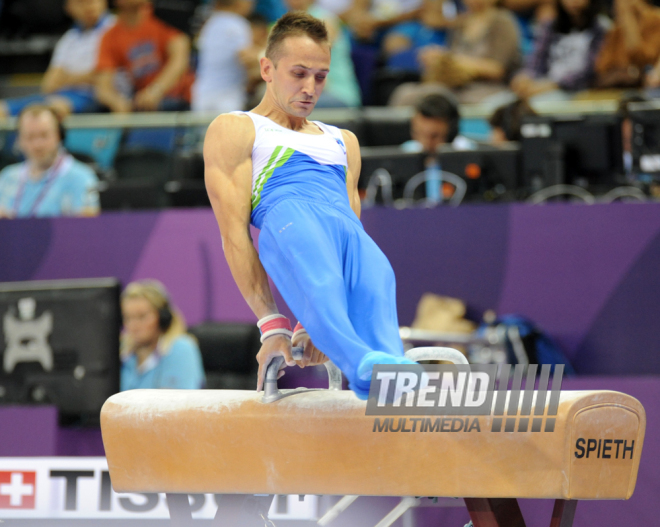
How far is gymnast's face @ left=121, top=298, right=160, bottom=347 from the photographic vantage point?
4.59 metres

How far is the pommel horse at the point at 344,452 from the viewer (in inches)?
96.5

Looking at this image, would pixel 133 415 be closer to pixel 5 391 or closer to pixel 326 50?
pixel 326 50

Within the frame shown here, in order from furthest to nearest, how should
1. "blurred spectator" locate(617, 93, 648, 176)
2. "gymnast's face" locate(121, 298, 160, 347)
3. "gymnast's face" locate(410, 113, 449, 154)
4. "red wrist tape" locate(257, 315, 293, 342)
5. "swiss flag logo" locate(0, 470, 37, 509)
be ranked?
"gymnast's face" locate(410, 113, 449, 154), "blurred spectator" locate(617, 93, 648, 176), "gymnast's face" locate(121, 298, 160, 347), "swiss flag logo" locate(0, 470, 37, 509), "red wrist tape" locate(257, 315, 293, 342)

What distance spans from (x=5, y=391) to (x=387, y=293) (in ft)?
7.42

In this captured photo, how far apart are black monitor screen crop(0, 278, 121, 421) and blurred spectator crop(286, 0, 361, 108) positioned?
3.10 m

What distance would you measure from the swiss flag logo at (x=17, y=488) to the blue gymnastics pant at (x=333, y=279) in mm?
1794

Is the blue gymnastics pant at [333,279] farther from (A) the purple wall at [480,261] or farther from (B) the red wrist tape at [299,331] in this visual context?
(A) the purple wall at [480,261]

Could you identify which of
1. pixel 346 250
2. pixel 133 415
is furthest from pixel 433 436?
pixel 133 415

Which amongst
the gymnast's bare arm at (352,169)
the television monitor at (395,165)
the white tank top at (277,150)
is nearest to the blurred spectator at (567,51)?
the television monitor at (395,165)

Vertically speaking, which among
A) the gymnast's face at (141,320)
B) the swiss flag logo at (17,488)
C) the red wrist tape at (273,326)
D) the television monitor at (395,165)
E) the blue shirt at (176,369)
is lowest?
the swiss flag logo at (17,488)

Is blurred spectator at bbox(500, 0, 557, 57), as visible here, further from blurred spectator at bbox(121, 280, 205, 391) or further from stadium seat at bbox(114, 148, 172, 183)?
blurred spectator at bbox(121, 280, 205, 391)

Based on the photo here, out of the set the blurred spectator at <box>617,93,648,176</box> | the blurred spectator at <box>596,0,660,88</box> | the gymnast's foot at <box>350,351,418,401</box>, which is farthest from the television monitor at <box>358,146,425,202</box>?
the gymnast's foot at <box>350,351,418,401</box>

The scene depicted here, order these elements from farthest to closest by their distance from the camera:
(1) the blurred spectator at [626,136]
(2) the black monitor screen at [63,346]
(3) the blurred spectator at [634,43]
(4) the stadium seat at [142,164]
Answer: (4) the stadium seat at [142,164]
(3) the blurred spectator at [634,43]
(1) the blurred spectator at [626,136]
(2) the black monitor screen at [63,346]

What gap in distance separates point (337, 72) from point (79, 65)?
240cm
